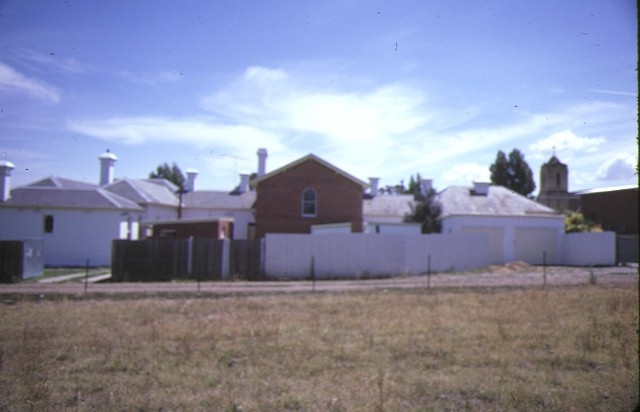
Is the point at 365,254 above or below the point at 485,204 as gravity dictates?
below

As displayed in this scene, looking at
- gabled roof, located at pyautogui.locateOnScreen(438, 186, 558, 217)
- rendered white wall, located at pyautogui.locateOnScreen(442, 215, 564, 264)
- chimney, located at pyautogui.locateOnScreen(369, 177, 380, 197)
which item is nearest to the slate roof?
chimney, located at pyautogui.locateOnScreen(369, 177, 380, 197)

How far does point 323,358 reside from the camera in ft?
27.5

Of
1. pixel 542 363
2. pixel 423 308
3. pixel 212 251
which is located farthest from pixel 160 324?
pixel 212 251

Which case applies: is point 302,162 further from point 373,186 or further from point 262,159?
point 373,186

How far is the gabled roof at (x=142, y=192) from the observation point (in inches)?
1593

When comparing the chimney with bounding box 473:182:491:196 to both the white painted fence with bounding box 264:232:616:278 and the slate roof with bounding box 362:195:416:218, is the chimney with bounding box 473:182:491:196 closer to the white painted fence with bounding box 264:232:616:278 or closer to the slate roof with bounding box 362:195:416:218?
the slate roof with bounding box 362:195:416:218

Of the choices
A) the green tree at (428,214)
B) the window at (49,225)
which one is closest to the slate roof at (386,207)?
the green tree at (428,214)

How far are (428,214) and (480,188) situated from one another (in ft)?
16.3

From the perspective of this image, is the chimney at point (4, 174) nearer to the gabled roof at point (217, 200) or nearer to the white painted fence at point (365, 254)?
the white painted fence at point (365, 254)

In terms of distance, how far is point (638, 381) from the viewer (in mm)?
6465

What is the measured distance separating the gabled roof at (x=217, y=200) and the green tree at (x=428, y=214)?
15416 mm

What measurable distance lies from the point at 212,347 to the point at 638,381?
6619 mm

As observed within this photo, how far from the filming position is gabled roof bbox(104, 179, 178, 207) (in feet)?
133

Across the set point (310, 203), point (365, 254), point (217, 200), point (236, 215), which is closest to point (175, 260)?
point (365, 254)
